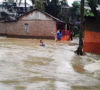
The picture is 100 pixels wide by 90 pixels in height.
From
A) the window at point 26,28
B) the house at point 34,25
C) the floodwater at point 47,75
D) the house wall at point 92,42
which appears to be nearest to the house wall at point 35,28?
the house at point 34,25

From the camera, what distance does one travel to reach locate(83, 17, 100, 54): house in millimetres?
19047

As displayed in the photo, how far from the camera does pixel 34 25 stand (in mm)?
33844

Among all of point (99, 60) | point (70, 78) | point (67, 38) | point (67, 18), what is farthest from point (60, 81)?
point (67, 18)

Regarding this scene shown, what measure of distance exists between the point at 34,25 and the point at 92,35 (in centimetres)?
1544

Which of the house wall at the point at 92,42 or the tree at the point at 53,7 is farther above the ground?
the tree at the point at 53,7

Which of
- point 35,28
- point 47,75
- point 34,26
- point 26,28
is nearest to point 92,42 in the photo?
point 47,75

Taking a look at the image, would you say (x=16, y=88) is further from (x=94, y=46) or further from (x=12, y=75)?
(x=94, y=46)

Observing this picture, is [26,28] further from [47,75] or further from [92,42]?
[47,75]

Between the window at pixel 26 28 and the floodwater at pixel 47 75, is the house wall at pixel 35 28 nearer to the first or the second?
the window at pixel 26 28

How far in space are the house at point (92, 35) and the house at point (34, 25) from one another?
13.4 m

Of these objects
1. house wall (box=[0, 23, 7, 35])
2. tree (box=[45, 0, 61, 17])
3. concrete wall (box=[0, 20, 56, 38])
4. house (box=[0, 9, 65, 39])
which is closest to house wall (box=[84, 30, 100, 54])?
house (box=[0, 9, 65, 39])

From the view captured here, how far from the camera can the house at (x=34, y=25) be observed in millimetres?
32875

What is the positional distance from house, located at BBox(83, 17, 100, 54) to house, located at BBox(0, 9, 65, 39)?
13.4m

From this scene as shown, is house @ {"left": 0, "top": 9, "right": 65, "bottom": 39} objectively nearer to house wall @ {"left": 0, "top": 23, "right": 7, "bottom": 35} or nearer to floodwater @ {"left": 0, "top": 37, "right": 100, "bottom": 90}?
house wall @ {"left": 0, "top": 23, "right": 7, "bottom": 35}
